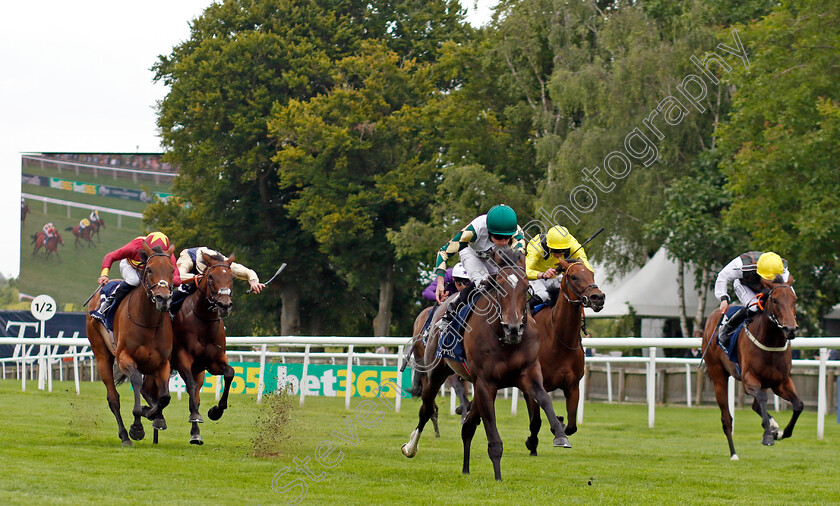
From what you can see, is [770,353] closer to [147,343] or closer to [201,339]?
[201,339]

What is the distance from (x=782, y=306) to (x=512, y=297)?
3.07 meters

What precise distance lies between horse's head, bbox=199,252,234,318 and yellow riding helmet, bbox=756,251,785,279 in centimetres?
464

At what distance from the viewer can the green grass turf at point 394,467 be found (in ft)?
22.9

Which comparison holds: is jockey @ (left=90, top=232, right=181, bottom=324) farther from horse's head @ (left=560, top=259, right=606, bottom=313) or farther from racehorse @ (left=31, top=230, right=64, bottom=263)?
racehorse @ (left=31, top=230, right=64, bottom=263)

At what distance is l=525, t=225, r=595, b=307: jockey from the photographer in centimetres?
952

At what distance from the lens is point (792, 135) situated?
73.6 feet

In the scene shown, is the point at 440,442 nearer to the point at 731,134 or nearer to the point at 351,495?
the point at 351,495

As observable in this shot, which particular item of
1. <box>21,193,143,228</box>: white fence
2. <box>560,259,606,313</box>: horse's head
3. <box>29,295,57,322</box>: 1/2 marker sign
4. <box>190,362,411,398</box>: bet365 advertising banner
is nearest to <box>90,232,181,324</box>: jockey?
<box>560,259,606,313</box>: horse's head

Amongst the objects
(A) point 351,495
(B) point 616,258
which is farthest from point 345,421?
(B) point 616,258

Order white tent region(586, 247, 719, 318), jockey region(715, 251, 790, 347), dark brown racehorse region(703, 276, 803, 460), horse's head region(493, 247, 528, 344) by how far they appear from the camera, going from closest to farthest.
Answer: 1. horse's head region(493, 247, 528, 344)
2. dark brown racehorse region(703, 276, 803, 460)
3. jockey region(715, 251, 790, 347)
4. white tent region(586, 247, 719, 318)

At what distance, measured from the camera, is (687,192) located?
85.1 feet

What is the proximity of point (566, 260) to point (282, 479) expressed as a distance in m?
2.99

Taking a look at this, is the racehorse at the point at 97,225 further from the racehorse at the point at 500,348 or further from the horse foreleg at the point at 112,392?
the racehorse at the point at 500,348

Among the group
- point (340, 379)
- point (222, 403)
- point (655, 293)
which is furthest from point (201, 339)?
point (655, 293)
